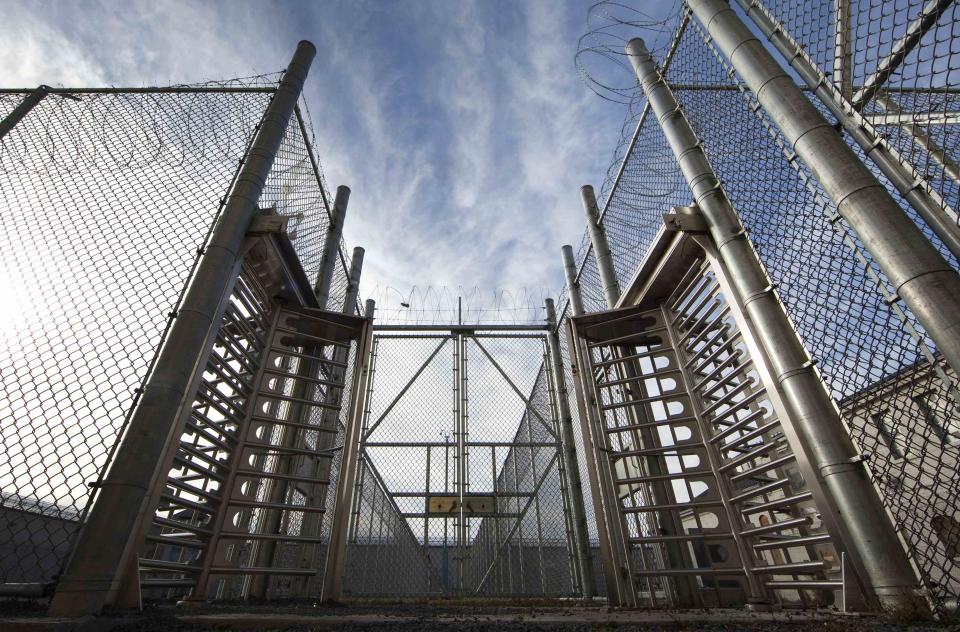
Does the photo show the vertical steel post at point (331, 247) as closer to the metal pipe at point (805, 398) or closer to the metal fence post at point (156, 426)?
the metal fence post at point (156, 426)

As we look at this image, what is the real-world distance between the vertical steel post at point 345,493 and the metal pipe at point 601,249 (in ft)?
10.5

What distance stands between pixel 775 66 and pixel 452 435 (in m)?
5.56

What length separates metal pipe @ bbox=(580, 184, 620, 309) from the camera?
6107 millimetres

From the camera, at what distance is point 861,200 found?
2.63m

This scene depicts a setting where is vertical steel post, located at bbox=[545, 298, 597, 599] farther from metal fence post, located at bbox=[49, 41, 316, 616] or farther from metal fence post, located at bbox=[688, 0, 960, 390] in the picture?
metal fence post, located at bbox=[49, 41, 316, 616]

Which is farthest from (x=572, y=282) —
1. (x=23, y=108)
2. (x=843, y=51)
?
(x=23, y=108)

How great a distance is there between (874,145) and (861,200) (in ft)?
1.89

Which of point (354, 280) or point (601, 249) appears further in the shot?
point (354, 280)

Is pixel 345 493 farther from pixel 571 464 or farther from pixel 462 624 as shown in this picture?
pixel 571 464

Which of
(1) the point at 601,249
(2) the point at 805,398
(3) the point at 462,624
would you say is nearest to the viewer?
(3) the point at 462,624

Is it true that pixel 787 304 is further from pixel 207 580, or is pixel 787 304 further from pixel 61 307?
pixel 61 307

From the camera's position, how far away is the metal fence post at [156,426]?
2703 millimetres

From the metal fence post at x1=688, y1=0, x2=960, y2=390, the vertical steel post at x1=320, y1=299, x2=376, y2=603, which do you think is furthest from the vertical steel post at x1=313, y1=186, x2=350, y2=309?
the metal fence post at x1=688, y1=0, x2=960, y2=390

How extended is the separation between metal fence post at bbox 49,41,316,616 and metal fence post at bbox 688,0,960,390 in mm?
4374
